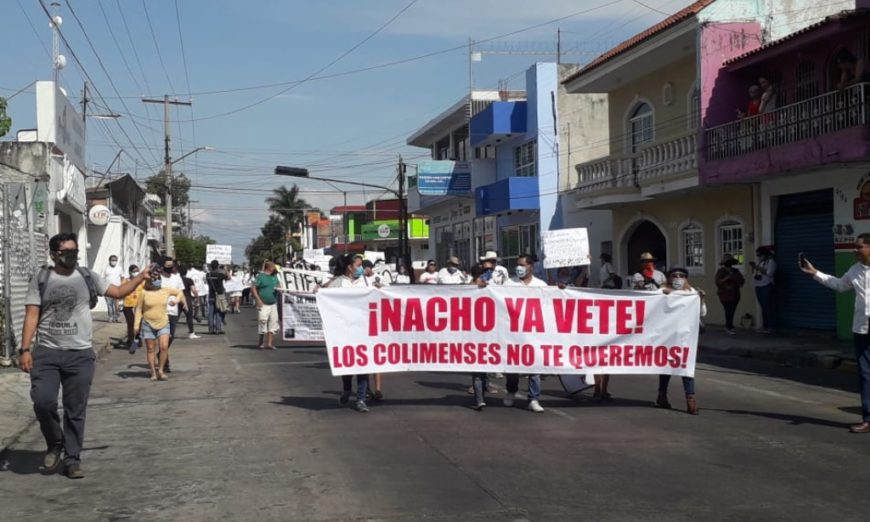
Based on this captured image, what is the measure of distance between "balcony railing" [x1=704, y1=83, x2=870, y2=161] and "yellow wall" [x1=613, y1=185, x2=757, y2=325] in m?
1.63

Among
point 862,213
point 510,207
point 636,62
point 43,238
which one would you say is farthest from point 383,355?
point 510,207

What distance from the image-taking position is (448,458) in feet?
26.6

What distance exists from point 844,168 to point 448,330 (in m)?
11.7

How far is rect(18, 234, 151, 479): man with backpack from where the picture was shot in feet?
24.9

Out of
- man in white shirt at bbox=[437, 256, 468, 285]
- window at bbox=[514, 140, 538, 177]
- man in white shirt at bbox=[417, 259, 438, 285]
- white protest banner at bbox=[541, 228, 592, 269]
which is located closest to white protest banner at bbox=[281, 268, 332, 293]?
man in white shirt at bbox=[417, 259, 438, 285]

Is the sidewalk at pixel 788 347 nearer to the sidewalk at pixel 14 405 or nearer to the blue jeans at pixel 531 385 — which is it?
the blue jeans at pixel 531 385

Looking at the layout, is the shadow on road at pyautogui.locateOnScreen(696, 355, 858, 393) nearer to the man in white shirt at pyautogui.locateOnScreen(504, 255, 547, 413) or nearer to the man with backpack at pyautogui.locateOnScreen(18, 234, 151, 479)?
the man in white shirt at pyautogui.locateOnScreen(504, 255, 547, 413)

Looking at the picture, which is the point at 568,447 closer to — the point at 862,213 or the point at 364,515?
the point at 364,515

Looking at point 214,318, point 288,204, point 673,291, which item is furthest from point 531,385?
point 288,204

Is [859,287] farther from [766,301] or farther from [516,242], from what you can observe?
[516,242]

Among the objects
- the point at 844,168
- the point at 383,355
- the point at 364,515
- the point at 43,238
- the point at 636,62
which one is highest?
the point at 636,62

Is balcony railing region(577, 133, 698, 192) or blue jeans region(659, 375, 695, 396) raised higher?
balcony railing region(577, 133, 698, 192)

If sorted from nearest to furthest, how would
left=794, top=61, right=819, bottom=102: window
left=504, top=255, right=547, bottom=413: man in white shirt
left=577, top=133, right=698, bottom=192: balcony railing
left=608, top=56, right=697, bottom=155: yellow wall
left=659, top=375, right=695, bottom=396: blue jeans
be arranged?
left=659, top=375, right=695, bottom=396: blue jeans < left=504, top=255, right=547, bottom=413: man in white shirt < left=794, top=61, right=819, bottom=102: window < left=577, top=133, right=698, bottom=192: balcony railing < left=608, top=56, right=697, bottom=155: yellow wall

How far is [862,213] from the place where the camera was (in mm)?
18750
